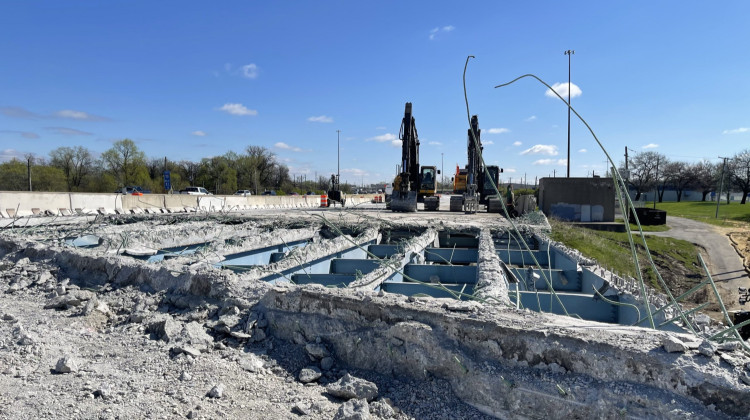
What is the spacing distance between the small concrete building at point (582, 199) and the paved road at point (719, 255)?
3.67 meters

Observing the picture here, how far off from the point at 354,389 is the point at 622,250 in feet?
44.7

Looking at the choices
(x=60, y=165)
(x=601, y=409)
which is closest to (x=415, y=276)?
(x=601, y=409)

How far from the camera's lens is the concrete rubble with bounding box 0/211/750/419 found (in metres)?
2.27

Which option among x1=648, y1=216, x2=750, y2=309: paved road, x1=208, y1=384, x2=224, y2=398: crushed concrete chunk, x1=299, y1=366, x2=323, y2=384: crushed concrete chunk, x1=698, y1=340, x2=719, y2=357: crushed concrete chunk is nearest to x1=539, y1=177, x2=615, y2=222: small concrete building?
x1=648, y1=216, x2=750, y2=309: paved road

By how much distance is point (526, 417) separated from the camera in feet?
7.82

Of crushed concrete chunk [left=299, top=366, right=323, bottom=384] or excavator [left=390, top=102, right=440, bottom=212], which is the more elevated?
excavator [left=390, top=102, right=440, bottom=212]

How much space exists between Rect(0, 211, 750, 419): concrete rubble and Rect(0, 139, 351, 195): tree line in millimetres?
31039

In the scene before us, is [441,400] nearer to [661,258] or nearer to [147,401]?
[147,401]

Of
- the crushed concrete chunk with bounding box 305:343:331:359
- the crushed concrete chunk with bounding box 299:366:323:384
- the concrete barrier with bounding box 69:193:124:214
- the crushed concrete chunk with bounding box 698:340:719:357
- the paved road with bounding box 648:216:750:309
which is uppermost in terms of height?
the concrete barrier with bounding box 69:193:124:214

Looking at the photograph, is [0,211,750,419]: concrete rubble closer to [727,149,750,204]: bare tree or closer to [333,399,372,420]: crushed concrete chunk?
[333,399,372,420]: crushed concrete chunk

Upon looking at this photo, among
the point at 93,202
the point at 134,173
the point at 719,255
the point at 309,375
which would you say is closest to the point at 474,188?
the point at 719,255

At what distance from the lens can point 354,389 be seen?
8.66 feet

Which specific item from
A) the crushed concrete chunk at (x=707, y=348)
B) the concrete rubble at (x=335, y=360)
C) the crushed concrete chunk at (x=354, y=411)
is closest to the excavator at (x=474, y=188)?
the concrete rubble at (x=335, y=360)

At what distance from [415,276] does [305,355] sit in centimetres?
368
